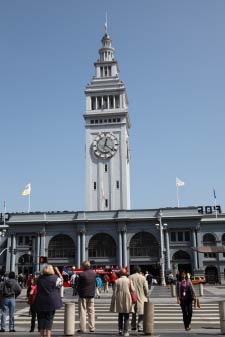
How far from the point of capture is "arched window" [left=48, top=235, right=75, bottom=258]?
2813 inches

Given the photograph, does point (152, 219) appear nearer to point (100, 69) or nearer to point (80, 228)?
point (80, 228)

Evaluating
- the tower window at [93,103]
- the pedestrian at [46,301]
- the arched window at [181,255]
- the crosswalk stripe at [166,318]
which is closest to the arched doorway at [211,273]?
the arched window at [181,255]

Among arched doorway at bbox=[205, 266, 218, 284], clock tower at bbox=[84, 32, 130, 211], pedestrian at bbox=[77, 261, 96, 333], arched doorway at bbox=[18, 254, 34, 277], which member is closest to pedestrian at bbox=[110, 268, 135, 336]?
pedestrian at bbox=[77, 261, 96, 333]

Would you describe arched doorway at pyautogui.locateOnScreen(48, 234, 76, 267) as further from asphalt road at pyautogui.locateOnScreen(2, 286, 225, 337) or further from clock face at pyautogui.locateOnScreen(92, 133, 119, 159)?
asphalt road at pyautogui.locateOnScreen(2, 286, 225, 337)

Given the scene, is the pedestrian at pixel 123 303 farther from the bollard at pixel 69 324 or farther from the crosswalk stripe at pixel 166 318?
the crosswalk stripe at pixel 166 318

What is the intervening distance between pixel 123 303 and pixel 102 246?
59134 millimetres

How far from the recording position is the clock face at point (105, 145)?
81.2 m

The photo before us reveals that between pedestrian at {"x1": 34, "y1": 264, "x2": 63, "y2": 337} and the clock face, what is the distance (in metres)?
70.6

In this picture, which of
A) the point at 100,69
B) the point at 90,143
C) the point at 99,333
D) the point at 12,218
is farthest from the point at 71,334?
the point at 100,69

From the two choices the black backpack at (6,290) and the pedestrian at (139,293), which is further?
the black backpack at (6,290)

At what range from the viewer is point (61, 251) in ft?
236

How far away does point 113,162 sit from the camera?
80.7 metres

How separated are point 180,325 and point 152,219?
2188 inches

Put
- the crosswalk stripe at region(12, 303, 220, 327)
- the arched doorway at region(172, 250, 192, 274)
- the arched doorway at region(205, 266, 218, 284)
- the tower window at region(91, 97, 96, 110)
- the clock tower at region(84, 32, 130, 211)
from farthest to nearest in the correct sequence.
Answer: the tower window at region(91, 97, 96, 110), the clock tower at region(84, 32, 130, 211), the arched doorway at region(205, 266, 218, 284), the arched doorway at region(172, 250, 192, 274), the crosswalk stripe at region(12, 303, 220, 327)
